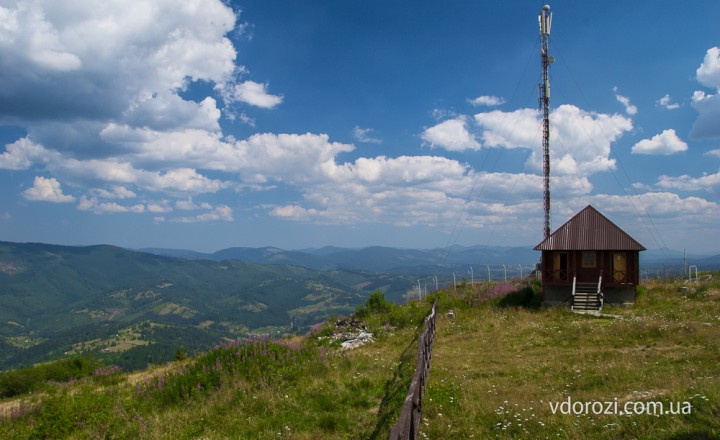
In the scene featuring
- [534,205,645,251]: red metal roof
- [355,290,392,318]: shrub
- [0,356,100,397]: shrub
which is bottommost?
[0,356,100,397]: shrub

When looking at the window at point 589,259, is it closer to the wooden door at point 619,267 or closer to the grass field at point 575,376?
the wooden door at point 619,267

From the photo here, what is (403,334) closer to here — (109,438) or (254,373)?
(254,373)

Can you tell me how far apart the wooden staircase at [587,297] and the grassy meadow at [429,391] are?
24.1 feet

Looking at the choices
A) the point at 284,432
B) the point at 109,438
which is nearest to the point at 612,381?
the point at 284,432

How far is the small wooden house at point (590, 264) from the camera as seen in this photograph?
90.1 feet

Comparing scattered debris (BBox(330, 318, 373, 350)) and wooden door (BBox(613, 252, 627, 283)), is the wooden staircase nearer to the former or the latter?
wooden door (BBox(613, 252, 627, 283))

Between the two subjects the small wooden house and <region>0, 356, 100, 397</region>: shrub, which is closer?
<region>0, 356, 100, 397</region>: shrub

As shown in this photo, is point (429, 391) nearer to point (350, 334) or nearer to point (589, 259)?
point (350, 334)

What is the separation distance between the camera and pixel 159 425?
8922 mm

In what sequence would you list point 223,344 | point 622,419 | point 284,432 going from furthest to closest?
point 223,344 → point 284,432 → point 622,419

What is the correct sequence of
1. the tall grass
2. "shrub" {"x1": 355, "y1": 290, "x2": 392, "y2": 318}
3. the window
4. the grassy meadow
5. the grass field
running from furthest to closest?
the window < "shrub" {"x1": 355, "y1": 290, "x2": 392, "y2": 318} < the tall grass < the grassy meadow < the grass field

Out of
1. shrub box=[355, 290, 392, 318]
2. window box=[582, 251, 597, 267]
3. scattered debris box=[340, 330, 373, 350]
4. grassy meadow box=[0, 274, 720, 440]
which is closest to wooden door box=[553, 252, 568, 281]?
window box=[582, 251, 597, 267]

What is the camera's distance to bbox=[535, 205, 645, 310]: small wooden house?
2747cm

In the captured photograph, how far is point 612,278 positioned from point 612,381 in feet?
69.3
